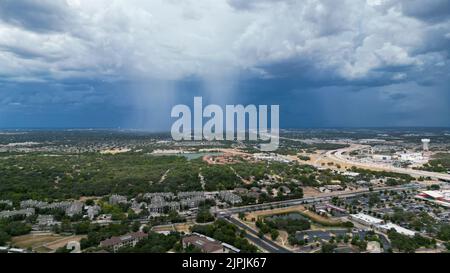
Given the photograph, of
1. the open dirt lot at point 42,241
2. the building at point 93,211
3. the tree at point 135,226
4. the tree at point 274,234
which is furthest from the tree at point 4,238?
the tree at point 274,234

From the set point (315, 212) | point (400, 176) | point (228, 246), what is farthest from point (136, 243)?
point (400, 176)

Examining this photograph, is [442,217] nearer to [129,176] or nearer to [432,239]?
[432,239]

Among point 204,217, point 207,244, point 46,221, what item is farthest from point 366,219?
point 46,221

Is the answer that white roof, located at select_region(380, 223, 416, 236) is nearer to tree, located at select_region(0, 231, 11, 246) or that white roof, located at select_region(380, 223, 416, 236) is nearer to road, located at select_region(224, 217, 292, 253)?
road, located at select_region(224, 217, 292, 253)

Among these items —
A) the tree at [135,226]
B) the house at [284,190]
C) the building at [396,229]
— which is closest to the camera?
the building at [396,229]

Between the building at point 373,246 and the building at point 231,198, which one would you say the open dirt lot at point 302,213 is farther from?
the building at point 373,246

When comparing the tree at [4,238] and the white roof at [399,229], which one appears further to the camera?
the white roof at [399,229]
